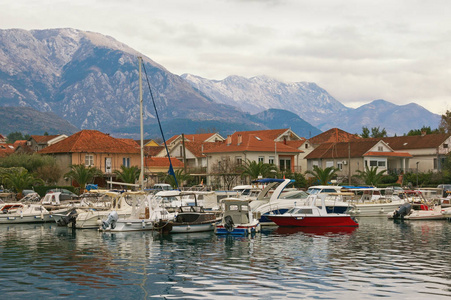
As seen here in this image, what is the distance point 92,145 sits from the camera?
95000mm

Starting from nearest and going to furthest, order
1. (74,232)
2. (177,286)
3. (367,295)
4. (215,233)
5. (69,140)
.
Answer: (367,295) < (177,286) < (215,233) < (74,232) < (69,140)

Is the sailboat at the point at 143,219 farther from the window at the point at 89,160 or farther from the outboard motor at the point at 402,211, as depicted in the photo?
the window at the point at 89,160

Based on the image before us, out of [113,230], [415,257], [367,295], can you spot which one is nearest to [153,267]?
[367,295]

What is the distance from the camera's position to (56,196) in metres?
65.5

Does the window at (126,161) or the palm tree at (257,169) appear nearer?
the palm tree at (257,169)

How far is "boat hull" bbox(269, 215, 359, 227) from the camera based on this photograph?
165ft

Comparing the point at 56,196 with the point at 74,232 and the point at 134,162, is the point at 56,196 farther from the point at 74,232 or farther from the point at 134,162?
the point at 134,162

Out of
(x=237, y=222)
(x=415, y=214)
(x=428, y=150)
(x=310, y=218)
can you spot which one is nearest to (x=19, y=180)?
(x=237, y=222)

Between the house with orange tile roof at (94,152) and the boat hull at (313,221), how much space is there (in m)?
46.1

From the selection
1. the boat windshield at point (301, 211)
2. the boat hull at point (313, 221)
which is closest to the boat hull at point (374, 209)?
the boat hull at point (313, 221)

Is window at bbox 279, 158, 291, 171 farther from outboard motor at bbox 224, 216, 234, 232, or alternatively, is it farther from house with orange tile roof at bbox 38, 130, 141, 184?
outboard motor at bbox 224, 216, 234, 232

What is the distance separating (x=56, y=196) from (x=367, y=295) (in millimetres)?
48403

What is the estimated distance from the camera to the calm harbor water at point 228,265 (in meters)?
24.2

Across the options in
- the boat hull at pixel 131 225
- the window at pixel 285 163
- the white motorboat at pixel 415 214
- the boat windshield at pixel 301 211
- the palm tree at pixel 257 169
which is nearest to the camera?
the boat hull at pixel 131 225
